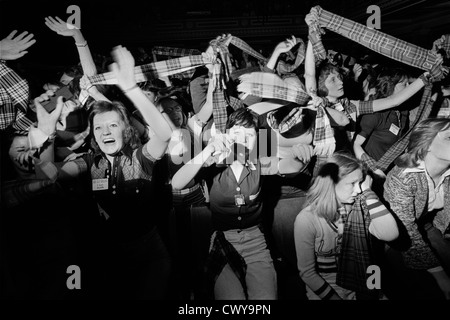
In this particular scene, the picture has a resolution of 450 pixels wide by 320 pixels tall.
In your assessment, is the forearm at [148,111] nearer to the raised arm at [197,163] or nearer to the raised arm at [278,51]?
the raised arm at [197,163]

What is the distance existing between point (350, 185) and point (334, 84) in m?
1.09

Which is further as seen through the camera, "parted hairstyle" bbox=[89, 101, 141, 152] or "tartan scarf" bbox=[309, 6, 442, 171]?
"tartan scarf" bbox=[309, 6, 442, 171]

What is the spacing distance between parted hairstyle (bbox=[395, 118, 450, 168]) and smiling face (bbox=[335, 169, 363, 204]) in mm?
458

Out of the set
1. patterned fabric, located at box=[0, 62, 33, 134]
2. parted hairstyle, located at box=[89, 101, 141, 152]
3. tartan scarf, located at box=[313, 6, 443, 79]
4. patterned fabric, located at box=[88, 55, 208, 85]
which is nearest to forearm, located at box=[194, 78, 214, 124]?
patterned fabric, located at box=[88, 55, 208, 85]

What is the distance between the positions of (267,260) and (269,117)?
1095 millimetres

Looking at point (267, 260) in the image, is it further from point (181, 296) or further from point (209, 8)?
point (209, 8)

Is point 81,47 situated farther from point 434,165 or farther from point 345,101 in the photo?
point 434,165

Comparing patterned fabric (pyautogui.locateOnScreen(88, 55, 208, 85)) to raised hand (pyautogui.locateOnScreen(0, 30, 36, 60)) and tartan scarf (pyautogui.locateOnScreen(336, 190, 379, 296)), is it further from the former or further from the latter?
tartan scarf (pyautogui.locateOnScreen(336, 190, 379, 296))

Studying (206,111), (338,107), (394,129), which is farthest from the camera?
(394,129)

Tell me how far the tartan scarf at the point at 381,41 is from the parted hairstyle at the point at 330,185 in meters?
0.89

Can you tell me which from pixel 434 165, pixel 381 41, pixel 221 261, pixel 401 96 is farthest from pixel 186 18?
pixel 434 165

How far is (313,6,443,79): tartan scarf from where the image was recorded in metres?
2.22

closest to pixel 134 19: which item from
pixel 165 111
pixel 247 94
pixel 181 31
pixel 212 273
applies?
pixel 181 31

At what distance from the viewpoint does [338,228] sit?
6.52 ft
